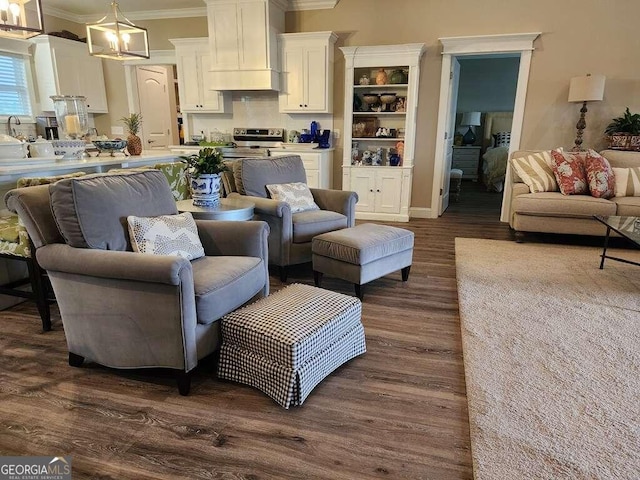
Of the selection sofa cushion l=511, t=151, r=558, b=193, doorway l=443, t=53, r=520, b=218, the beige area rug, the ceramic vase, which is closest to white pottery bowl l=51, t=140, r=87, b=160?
the ceramic vase

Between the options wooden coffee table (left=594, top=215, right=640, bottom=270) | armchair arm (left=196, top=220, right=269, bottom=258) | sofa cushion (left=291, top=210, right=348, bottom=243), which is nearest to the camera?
armchair arm (left=196, top=220, right=269, bottom=258)

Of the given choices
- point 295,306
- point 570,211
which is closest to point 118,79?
point 295,306

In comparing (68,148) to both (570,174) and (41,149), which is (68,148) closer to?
(41,149)

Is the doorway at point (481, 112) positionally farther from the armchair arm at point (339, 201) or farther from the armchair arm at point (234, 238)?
the armchair arm at point (234, 238)

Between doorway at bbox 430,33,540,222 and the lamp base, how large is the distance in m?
3.89

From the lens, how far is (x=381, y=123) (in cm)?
583

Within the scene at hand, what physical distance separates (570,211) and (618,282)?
3.47 feet

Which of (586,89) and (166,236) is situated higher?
(586,89)

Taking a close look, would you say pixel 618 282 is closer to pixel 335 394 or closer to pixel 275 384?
pixel 335 394

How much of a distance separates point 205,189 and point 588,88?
4373mm

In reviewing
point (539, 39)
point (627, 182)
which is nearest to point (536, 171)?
point (627, 182)

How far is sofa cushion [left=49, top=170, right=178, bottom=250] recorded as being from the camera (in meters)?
1.94

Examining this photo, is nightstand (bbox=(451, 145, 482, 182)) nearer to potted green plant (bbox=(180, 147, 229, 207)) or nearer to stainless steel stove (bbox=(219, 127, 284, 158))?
stainless steel stove (bbox=(219, 127, 284, 158))

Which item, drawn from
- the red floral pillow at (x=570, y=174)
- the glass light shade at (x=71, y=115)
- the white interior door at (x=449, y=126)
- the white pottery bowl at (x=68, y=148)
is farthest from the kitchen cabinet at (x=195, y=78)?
the red floral pillow at (x=570, y=174)
